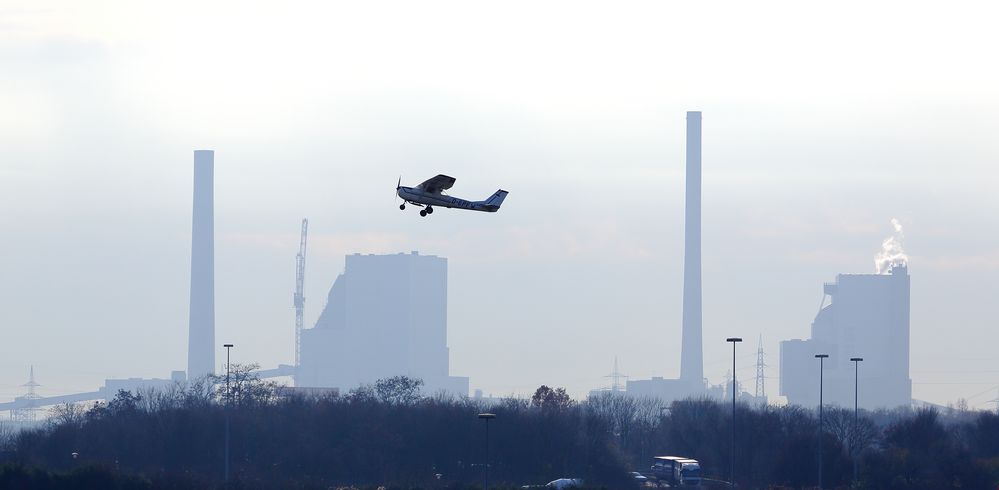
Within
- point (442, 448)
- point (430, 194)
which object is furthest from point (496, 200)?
point (442, 448)

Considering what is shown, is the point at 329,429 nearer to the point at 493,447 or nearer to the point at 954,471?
the point at 493,447

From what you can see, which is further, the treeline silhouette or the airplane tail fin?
the treeline silhouette

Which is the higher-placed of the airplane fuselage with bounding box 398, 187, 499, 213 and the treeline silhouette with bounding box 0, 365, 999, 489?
the airplane fuselage with bounding box 398, 187, 499, 213

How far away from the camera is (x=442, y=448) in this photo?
94.5 meters

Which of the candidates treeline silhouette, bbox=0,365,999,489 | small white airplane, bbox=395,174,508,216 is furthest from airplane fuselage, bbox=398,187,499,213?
treeline silhouette, bbox=0,365,999,489

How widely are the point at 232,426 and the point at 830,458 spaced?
3646 cm

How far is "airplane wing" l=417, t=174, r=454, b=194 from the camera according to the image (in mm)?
63594

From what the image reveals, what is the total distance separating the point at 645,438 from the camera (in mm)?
123062

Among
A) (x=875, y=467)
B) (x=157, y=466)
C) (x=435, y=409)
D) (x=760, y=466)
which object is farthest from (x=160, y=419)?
(x=875, y=467)

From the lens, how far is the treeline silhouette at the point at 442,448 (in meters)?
82.2

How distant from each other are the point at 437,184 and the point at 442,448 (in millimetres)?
33599

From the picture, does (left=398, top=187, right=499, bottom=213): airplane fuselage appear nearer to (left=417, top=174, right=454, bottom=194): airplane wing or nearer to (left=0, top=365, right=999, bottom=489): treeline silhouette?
(left=417, top=174, right=454, bottom=194): airplane wing

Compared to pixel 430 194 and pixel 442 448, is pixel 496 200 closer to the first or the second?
pixel 430 194

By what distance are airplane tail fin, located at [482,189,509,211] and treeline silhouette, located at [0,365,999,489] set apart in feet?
47.6
